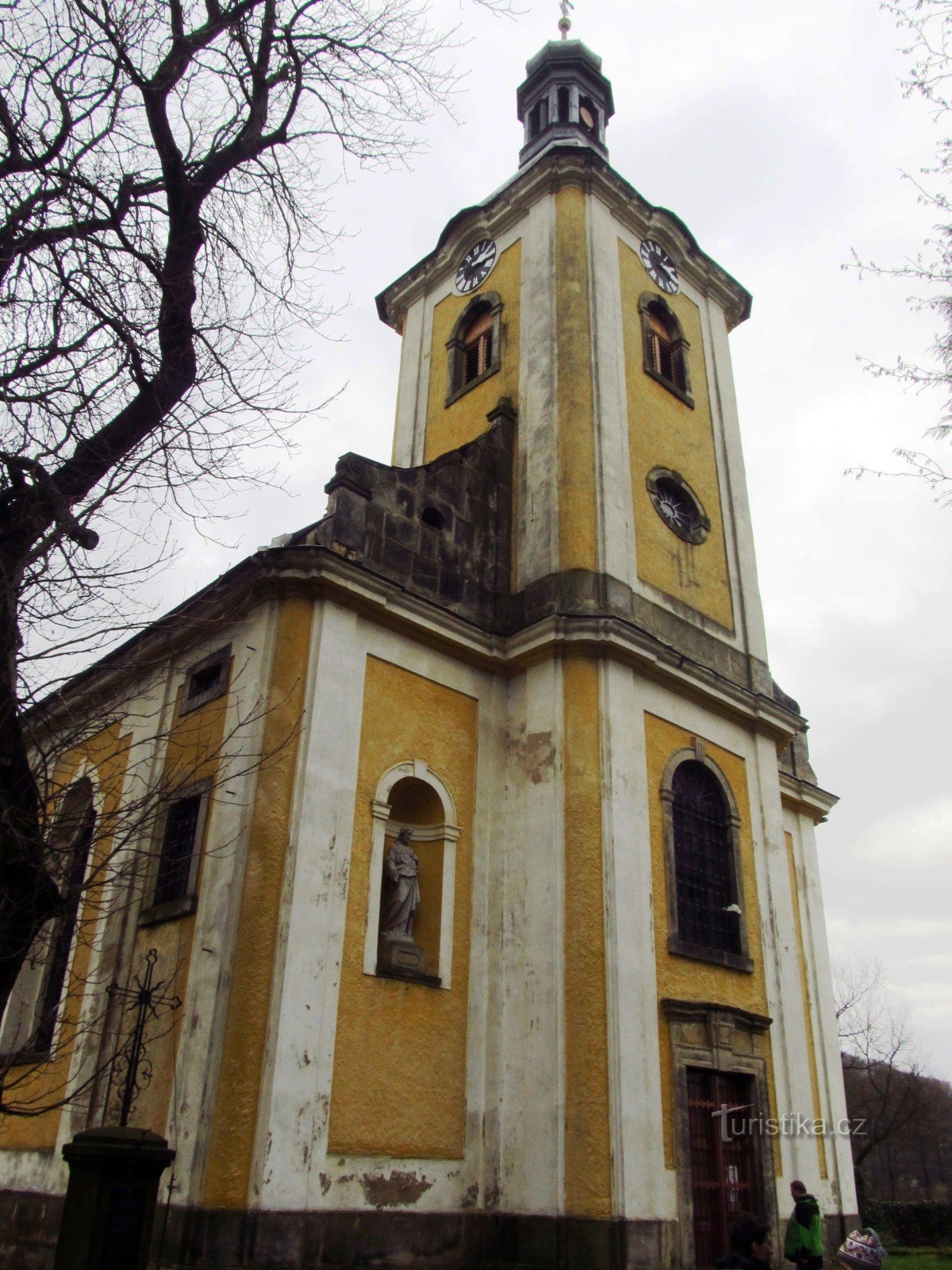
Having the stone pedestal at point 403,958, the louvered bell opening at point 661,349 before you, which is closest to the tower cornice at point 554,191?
the louvered bell opening at point 661,349

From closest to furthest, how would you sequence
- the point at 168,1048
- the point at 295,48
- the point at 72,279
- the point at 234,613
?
the point at 72,279
the point at 295,48
the point at 168,1048
the point at 234,613

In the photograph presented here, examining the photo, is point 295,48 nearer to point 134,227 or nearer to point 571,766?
point 134,227

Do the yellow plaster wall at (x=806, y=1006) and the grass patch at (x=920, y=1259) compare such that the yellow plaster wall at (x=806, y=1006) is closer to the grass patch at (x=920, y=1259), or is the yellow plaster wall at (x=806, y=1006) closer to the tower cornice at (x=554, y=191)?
the grass patch at (x=920, y=1259)

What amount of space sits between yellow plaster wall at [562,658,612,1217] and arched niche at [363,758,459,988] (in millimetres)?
1406

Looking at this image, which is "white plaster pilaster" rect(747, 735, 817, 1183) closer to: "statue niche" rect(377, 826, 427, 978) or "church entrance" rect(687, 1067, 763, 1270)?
"church entrance" rect(687, 1067, 763, 1270)

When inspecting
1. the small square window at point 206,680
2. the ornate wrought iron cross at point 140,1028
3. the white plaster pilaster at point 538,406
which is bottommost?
the ornate wrought iron cross at point 140,1028

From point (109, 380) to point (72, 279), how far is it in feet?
2.27

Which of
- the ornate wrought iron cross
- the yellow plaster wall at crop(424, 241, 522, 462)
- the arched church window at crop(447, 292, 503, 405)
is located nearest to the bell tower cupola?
the yellow plaster wall at crop(424, 241, 522, 462)

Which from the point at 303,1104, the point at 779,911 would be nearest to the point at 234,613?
the point at 303,1104

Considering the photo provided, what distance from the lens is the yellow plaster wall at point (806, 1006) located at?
15.2 meters

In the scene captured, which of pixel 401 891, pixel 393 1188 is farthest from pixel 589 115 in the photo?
pixel 393 1188

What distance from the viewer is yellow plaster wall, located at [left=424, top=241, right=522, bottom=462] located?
18.0 meters

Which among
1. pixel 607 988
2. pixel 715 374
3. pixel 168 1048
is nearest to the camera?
pixel 168 1048

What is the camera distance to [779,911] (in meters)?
15.3
